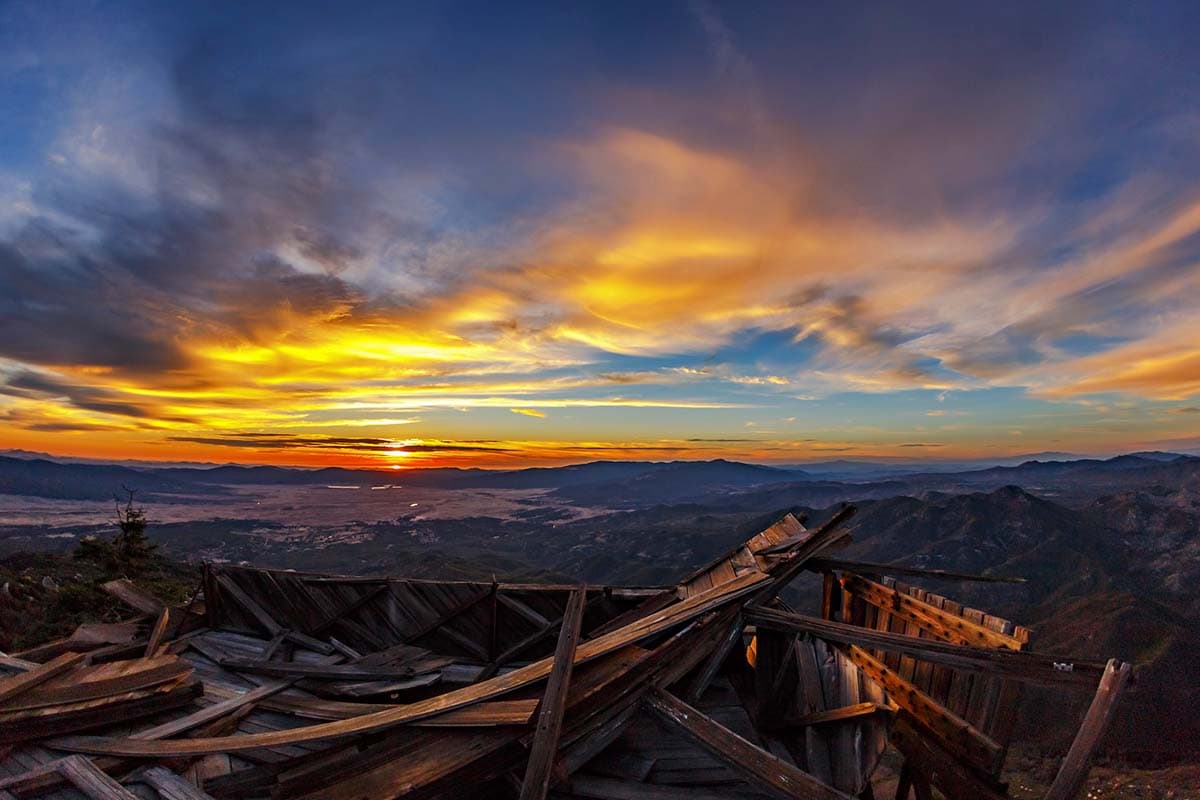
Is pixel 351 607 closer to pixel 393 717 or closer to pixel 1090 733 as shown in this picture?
pixel 393 717

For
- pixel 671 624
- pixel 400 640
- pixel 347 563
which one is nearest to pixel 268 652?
pixel 400 640

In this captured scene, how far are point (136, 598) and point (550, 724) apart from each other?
11.2 meters

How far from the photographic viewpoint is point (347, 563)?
117 meters

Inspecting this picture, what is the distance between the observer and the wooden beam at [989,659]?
15.1 ft

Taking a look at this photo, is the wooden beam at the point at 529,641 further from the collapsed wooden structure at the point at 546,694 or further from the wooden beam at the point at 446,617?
the wooden beam at the point at 446,617

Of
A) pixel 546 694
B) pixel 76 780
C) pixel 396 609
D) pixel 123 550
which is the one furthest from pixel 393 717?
pixel 123 550

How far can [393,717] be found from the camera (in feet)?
17.9

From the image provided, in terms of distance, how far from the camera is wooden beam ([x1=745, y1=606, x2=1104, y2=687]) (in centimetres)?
460

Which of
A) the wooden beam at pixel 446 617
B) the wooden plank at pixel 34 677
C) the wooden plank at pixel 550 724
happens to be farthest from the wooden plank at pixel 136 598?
the wooden plank at pixel 550 724

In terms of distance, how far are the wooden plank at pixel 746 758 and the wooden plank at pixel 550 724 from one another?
0.95 meters

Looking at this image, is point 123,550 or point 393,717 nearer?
point 393,717

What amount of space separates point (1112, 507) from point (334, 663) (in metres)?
168

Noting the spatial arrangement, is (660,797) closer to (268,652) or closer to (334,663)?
(334,663)

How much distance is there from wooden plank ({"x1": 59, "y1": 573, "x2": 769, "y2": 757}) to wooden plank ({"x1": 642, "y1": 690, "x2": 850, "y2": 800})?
98 centimetres
